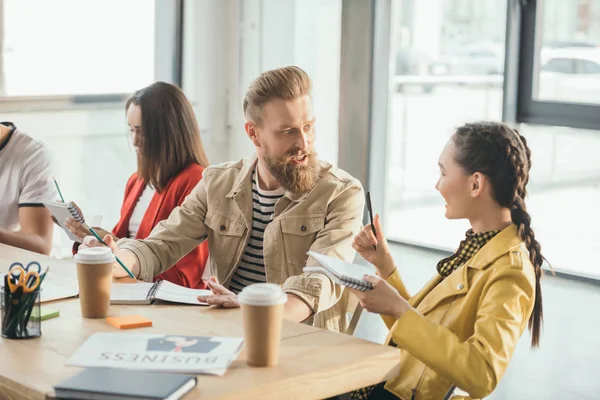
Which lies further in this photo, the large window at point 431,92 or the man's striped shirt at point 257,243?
the large window at point 431,92

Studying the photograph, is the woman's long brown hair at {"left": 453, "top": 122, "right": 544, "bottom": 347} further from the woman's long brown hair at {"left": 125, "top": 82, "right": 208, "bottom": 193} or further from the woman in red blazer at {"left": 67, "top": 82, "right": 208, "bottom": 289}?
the woman's long brown hair at {"left": 125, "top": 82, "right": 208, "bottom": 193}

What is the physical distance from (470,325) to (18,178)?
1.88 meters

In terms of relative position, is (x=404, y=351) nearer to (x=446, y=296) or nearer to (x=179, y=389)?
(x=446, y=296)

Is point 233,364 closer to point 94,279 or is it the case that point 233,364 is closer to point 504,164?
point 94,279

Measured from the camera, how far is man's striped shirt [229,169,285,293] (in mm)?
2689

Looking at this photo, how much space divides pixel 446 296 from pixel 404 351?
0.17m

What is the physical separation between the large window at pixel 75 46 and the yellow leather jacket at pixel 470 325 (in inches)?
151

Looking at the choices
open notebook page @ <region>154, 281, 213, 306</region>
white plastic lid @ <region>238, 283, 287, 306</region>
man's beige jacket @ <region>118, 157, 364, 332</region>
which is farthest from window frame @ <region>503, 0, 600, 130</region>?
white plastic lid @ <region>238, 283, 287, 306</region>

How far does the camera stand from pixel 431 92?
5980 mm

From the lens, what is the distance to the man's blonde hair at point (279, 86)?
263cm

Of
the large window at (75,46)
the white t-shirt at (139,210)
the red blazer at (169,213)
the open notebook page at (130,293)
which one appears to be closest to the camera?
the open notebook page at (130,293)

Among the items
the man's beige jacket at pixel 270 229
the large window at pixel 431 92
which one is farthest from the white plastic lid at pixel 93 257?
the large window at pixel 431 92

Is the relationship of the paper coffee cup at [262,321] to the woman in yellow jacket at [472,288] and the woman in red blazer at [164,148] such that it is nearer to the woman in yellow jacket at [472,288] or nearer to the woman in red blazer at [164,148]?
the woman in yellow jacket at [472,288]

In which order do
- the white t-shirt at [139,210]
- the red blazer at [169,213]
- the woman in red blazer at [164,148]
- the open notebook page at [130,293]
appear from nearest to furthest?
the open notebook page at [130,293], the red blazer at [169,213], the woman in red blazer at [164,148], the white t-shirt at [139,210]
